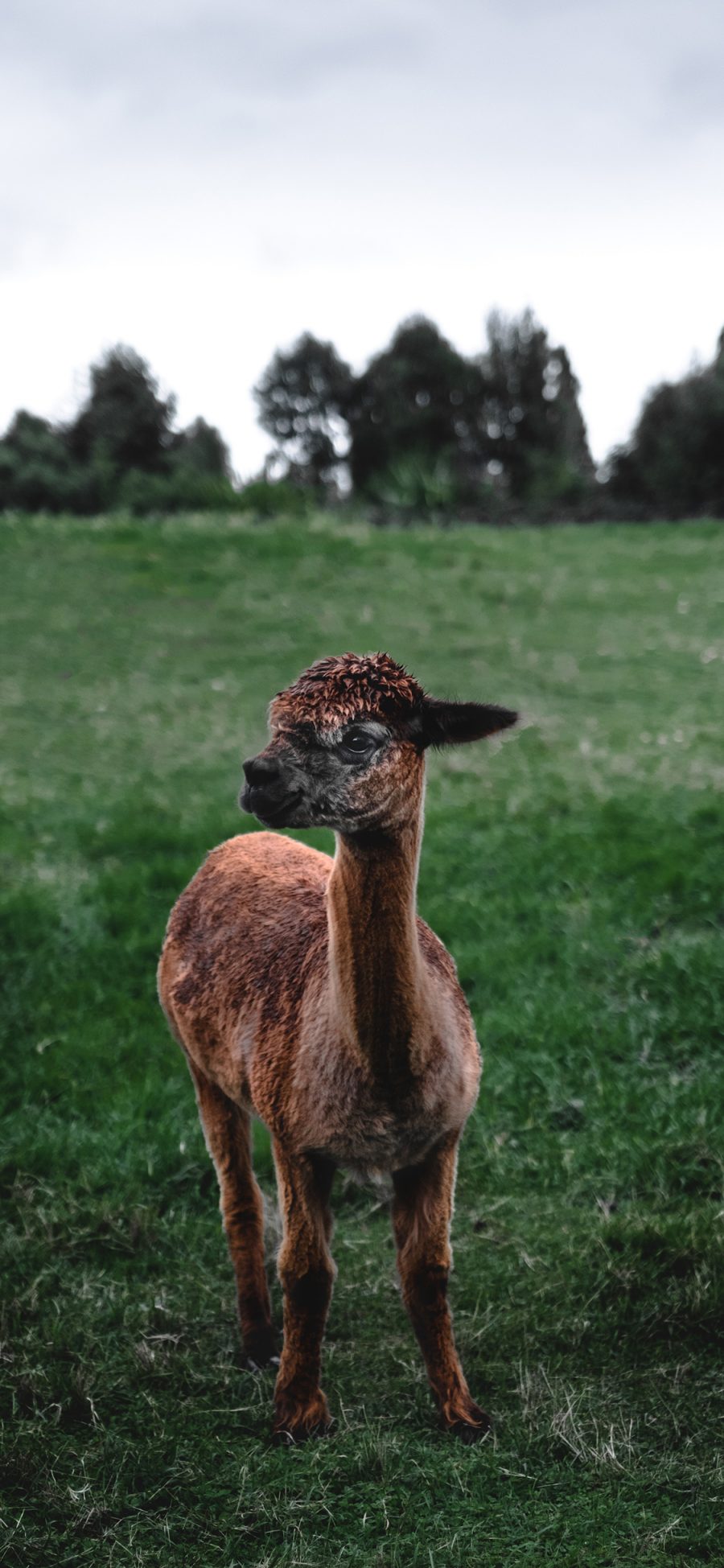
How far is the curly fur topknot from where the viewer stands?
3213 mm

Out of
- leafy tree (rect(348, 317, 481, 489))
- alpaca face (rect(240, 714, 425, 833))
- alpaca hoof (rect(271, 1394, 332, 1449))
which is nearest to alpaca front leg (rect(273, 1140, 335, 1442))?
alpaca hoof (rect(271, 1394, 332, 1449))

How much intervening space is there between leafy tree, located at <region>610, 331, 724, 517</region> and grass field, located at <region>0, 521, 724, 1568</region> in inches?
568

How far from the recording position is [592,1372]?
418 cm

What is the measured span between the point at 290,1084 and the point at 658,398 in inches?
1156

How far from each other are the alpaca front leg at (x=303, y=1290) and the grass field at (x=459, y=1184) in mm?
113

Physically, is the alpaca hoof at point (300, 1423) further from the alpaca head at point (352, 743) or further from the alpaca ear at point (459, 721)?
the alpaca ear at point (459, 721)

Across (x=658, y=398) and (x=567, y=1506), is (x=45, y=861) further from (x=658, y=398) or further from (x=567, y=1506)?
(x=658, y=398)

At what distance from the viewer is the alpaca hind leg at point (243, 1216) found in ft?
14.4

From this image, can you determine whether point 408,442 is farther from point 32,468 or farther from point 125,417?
point 32,468

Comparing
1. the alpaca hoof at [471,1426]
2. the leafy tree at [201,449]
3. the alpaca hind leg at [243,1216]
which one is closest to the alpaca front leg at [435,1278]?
the alpaca hoof at [471,1426]

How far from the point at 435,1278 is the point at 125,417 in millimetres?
33734

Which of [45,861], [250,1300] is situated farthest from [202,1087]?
[45,861]

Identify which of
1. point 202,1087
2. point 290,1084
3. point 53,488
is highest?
point 53,488

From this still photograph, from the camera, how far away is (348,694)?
3254 mm
